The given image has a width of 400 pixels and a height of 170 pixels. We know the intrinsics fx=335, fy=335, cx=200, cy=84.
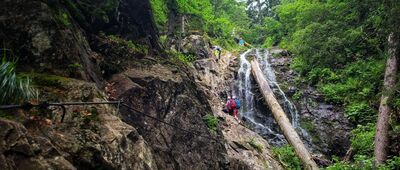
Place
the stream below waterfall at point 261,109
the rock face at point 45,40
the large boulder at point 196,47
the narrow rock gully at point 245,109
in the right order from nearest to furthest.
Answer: the rock face at point 45,40 < the narrow rock gully at point 245,109 < the stream below waterfall at point 261,109 < the large boulder at point 196,47

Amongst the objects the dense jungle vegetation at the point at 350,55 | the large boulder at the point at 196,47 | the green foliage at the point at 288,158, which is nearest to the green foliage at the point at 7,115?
the green foliage at the point at 288,158

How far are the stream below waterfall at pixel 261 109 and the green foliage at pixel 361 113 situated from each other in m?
1.98

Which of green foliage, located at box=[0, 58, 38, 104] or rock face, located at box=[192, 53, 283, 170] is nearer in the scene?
green foliage, located at box=[0, 58, 38, 104]

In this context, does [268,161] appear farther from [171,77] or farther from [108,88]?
[108,88]

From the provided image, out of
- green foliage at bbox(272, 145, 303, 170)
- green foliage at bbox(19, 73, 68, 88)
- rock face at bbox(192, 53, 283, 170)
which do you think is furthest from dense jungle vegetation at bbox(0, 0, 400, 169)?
green foliage at bbox(19, 73, 68, 88)

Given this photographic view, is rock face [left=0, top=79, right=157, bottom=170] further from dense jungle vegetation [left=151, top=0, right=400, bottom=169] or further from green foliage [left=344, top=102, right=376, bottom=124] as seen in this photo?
green foliage [left=344, top=102, right=376, bottom=124]

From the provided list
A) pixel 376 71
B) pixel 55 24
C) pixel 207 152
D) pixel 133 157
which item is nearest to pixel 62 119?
pixel 133 157

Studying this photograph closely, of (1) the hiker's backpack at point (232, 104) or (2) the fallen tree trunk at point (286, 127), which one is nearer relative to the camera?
(2) the fallen tree trunk at point (286, 127)

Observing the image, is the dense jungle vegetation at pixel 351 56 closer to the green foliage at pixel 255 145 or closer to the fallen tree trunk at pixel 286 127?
the fallen tree trunk at pixel 286 127

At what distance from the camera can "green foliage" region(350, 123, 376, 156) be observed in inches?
445

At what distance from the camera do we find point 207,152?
821 centimetres

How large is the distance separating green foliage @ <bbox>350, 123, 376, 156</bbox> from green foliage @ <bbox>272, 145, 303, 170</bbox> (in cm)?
221

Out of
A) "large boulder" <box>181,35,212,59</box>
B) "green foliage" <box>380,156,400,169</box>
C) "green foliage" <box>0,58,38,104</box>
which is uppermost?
"large boulder" <box>181,35,212,59</box>

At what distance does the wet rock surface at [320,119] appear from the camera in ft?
42.8
